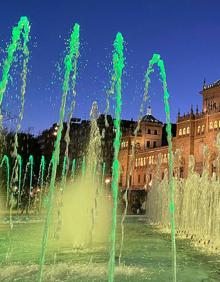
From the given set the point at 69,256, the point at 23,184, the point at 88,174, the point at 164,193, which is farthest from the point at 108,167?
the point at 69,256

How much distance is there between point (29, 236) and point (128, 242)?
3.42 m

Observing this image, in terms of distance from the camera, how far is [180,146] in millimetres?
75562

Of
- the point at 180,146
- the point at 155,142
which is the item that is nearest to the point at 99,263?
the point at 180,146

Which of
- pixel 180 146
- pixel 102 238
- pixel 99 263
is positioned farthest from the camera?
pixel 180 146

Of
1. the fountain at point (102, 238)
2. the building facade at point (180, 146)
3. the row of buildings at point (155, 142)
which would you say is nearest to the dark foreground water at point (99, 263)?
the fountain at point (102, 238)

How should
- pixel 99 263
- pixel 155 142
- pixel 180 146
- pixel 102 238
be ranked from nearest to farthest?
pixel 99 263 → pixel 102 238 → pixel 180 146 → pixel 155 142

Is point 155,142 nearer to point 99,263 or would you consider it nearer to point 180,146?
point 180,146

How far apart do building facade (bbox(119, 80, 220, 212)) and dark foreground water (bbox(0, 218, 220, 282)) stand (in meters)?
43.4

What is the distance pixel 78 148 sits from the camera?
3061 inches

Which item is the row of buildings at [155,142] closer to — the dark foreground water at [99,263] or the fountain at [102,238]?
the fountain at [102,238]

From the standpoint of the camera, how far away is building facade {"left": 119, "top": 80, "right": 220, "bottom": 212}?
6700 centimetres

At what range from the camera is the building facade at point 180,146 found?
220 feet

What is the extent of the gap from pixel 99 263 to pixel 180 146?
66791mm

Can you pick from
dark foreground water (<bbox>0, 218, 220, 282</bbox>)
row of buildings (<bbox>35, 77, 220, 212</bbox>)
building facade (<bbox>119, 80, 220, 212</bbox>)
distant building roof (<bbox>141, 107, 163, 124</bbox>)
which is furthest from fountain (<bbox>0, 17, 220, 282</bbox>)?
distant building roof (<bbox>141, 107, 163, 124</bbox>)
